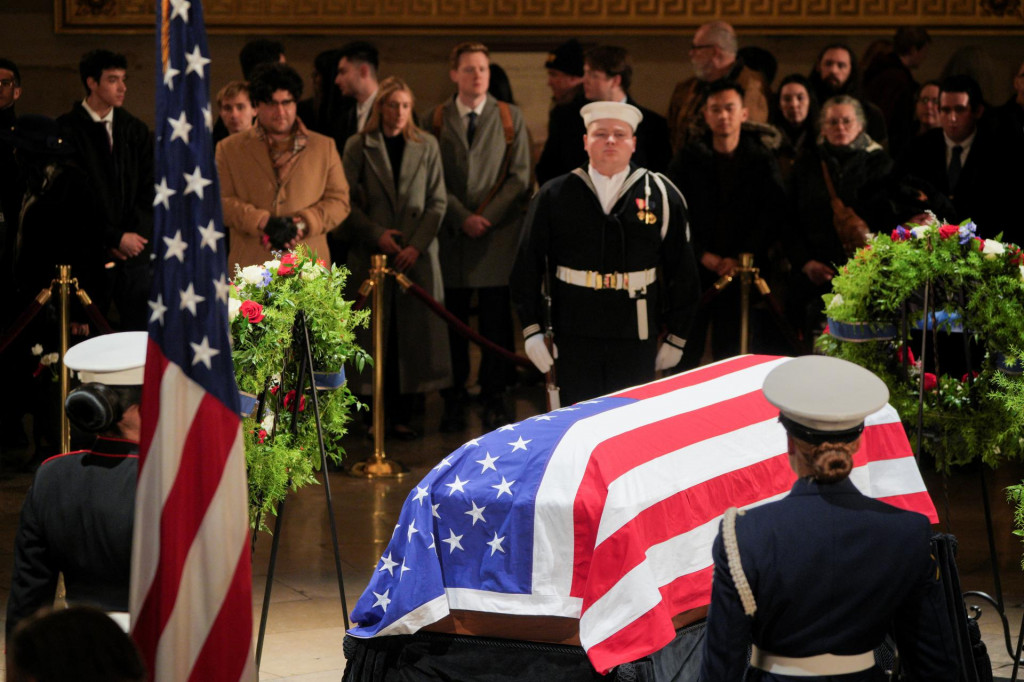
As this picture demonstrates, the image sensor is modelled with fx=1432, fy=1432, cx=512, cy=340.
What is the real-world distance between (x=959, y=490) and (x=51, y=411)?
4.52m

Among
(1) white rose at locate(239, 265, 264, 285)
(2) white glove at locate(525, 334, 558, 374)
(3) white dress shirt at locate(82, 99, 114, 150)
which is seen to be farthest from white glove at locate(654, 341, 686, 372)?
(3) white dress shirt at locate(82, 99, 114, 150)

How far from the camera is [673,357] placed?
6.13m

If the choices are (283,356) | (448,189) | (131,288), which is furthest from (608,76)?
(283,356)

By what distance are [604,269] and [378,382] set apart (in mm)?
1770

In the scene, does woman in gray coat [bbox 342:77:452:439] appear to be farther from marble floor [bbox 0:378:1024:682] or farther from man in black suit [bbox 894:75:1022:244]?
man in black suit [bbox 894:75:1022:244]

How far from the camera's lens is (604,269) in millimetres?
6012

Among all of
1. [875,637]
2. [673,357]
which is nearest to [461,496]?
[875,637]

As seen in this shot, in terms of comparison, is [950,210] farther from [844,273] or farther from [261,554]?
[261,554]

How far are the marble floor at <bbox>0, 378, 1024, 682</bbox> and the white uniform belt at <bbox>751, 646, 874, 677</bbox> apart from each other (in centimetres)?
213

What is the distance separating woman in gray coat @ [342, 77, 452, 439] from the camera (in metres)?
7.75

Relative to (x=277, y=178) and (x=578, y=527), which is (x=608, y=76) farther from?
(x=578, y=527)

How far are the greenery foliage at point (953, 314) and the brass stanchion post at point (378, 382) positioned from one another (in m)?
2.61

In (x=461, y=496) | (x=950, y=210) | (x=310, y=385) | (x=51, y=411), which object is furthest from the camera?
(x=950, y=210)

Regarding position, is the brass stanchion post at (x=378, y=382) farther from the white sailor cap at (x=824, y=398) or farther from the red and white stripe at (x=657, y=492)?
the white sailor cap at (x=824, y=398)
